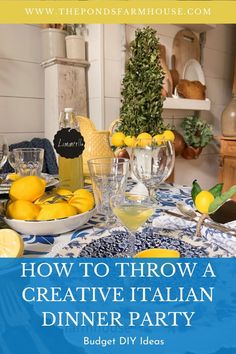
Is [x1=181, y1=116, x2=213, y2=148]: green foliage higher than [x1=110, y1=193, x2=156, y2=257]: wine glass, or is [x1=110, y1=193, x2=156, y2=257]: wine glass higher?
[x1=181, y1=116, x2=213, y2=148]: green foliage

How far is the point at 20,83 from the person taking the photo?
1645 millimetres

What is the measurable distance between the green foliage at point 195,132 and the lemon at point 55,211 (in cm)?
173

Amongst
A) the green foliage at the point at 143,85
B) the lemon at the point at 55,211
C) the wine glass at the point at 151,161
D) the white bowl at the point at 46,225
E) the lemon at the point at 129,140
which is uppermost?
the green foliage at the point at 143,85

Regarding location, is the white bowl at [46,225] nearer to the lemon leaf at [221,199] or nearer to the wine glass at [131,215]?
the wine glass at [131,215]

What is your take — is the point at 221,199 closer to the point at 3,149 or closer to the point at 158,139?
the point at 158,139

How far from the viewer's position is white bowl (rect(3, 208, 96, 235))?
49cm

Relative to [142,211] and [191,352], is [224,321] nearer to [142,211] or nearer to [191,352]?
[191,352]

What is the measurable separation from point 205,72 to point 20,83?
1.45m

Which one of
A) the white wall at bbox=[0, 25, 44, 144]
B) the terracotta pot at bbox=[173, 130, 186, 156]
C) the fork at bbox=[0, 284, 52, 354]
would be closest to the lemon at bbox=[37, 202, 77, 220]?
the fork at bbox=[0, 284, 52, 354]

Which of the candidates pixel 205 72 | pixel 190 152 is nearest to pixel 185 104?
pixel 190 152

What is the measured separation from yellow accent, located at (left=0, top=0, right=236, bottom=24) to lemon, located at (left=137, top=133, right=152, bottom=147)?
0.24 metres

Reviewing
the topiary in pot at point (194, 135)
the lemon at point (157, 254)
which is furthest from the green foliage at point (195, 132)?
the lemon at point (157, 254)

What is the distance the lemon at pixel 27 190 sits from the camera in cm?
54

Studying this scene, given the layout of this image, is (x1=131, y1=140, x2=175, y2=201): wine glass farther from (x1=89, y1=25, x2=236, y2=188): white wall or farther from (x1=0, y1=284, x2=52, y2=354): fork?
(x1=89, y1=25, x2=236, y2=188): white wall
